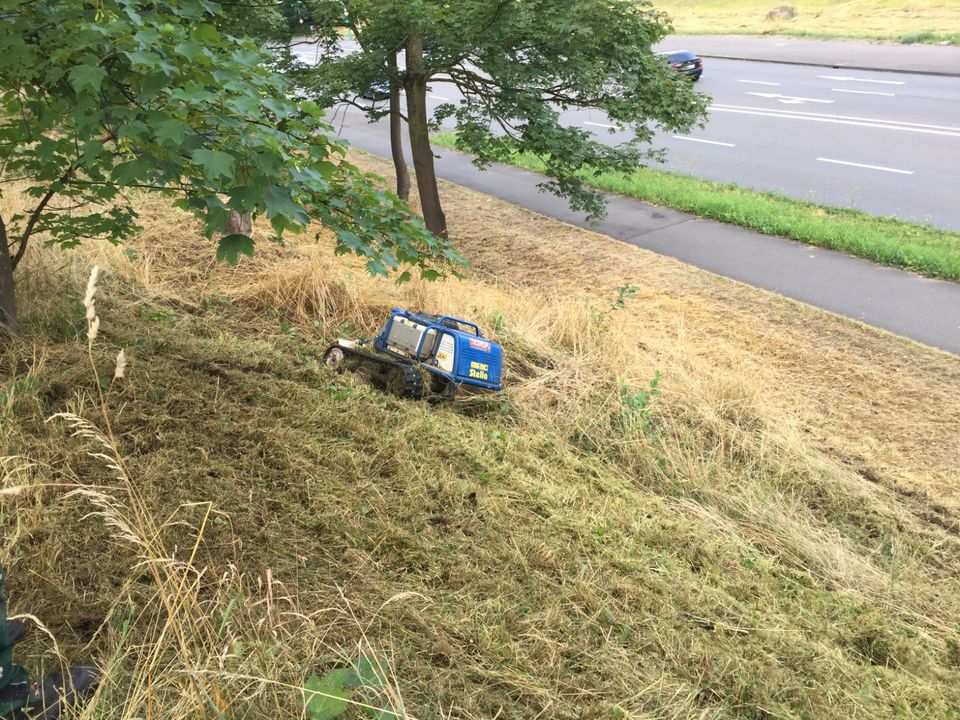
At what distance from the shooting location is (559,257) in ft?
37.6

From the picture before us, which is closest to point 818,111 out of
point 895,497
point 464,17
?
point 464,17

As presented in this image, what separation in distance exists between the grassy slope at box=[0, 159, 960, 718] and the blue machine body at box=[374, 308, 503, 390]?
0.28 m

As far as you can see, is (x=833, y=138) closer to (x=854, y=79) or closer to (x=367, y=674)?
(x=854, y=79)

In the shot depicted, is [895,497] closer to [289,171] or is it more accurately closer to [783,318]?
[783,318]

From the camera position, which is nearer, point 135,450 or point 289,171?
point 289,171

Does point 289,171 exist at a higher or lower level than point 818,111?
lower

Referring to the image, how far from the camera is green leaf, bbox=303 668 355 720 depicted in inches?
91.7

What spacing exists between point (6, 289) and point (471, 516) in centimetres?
324

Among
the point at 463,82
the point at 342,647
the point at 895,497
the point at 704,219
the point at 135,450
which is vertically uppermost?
the point at 463,82

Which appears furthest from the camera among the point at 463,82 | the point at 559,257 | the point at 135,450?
the point at 559,257

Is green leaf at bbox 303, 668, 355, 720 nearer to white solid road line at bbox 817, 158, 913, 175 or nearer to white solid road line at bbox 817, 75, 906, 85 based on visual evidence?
white solid road line at bbox 817, 158, 913, 175

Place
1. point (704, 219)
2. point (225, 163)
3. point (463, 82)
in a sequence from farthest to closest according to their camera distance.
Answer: point (704, 219) → point (463, 82) → point (225, 163)

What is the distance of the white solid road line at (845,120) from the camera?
16.4 meters

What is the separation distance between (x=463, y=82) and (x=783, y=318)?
5.39 meters
